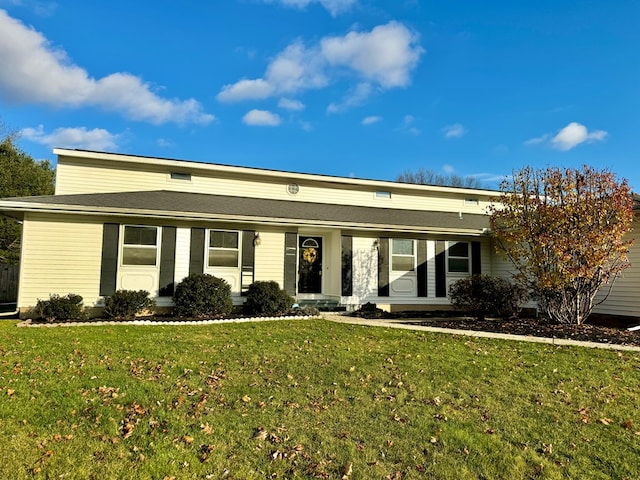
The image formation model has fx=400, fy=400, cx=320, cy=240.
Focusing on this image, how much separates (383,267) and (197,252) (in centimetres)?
608

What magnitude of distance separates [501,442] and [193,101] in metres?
18.7

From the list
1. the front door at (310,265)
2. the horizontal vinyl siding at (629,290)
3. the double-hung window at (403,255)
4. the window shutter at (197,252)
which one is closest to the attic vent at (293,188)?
the front door at (310,265)

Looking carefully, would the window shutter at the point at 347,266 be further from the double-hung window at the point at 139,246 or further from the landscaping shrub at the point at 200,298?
the double-hung window at the point at 139,246

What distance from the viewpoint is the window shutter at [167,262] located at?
11.5 metres

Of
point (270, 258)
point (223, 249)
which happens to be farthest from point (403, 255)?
point (223, 249)

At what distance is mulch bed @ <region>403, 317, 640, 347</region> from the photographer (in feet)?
27.0

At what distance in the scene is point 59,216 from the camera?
35.9ft

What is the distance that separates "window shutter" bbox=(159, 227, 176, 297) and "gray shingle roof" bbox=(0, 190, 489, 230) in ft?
2.54

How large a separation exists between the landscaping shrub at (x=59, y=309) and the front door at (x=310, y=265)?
6529 millimetres

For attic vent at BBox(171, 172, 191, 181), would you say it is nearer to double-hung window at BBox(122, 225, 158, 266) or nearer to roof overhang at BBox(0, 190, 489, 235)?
roof overhang at BBox(0, 190, 489, 235)

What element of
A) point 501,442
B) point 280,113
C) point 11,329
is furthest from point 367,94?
point 501,442

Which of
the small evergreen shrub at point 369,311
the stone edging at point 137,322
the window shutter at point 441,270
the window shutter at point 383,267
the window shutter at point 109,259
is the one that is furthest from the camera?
the window shutter at point 441,270

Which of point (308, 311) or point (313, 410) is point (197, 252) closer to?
point (308, 311)

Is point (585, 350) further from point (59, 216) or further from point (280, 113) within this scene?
point (280, 113)
